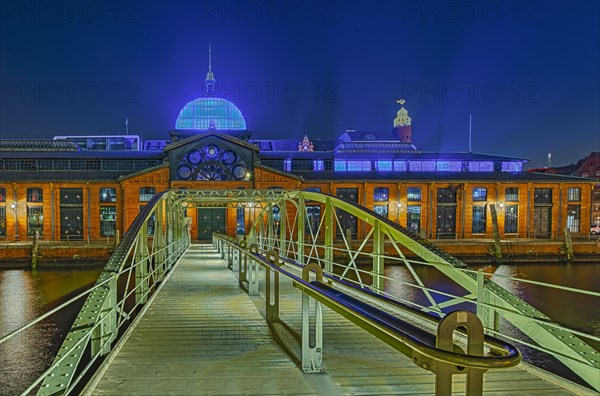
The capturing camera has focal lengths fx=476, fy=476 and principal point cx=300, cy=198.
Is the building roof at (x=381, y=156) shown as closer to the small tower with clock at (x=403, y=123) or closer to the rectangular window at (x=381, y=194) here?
the rectangular window at (x=381, y=194)

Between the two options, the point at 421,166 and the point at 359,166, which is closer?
the point at 359,166

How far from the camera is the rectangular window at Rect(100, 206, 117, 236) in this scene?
47.3 m

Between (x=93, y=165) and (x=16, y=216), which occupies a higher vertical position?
(x=93, y=165)

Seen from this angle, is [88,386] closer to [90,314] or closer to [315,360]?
[90,314]

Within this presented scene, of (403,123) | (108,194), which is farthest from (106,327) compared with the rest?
(403,123)

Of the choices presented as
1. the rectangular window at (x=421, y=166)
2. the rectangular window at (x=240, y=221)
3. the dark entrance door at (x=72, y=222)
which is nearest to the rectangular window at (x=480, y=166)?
the rectangular window at (x=421, y=166)

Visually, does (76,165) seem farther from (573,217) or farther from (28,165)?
(573,217)

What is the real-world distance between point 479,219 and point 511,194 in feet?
14.5

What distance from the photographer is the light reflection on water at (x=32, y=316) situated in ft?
51.4

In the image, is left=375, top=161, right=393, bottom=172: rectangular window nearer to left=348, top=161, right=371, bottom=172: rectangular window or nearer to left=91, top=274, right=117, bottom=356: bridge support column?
left=348, top=161, right=371, bottom=172: rectangular window

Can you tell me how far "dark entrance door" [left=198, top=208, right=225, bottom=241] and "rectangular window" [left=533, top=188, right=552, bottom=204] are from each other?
33.5 metres

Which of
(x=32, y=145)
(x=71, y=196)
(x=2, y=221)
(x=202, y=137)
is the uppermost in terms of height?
(x=202, y=137)

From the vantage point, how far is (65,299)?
26.7 meters

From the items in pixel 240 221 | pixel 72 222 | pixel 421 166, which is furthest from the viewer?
pixel 421 166
